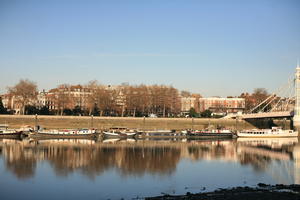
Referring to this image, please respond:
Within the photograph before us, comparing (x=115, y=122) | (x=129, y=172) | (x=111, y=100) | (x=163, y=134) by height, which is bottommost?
(x=129, y=172)

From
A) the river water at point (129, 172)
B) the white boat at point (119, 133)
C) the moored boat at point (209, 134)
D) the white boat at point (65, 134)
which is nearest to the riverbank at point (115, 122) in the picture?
the white boat at point (119, 133)

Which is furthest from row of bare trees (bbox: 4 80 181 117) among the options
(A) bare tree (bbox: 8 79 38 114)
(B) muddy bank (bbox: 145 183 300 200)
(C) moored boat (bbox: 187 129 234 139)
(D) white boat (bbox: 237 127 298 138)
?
(B) muddy bank (bbox: 145 183 300 200)

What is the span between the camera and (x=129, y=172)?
27.7 m

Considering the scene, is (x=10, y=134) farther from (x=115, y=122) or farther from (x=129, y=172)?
(x=129, y=172)

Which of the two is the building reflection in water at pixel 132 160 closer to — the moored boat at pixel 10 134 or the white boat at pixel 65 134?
the moored boat at pixel 10 134

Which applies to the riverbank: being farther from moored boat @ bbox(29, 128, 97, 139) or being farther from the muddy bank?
the muddy bank

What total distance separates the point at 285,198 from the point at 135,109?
7276 cm

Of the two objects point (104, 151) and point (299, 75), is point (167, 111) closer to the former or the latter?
point (299, 75)

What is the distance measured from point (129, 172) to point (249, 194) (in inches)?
383

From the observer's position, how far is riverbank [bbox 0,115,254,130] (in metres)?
67.2

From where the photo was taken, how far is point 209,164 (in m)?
32.5

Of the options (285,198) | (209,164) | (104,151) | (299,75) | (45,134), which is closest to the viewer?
(285,198)

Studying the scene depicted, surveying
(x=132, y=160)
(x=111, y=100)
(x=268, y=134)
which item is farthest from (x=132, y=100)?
(x=132, y=160)

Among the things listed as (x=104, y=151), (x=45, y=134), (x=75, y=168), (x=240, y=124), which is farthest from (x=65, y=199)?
(x=240, y=124)
